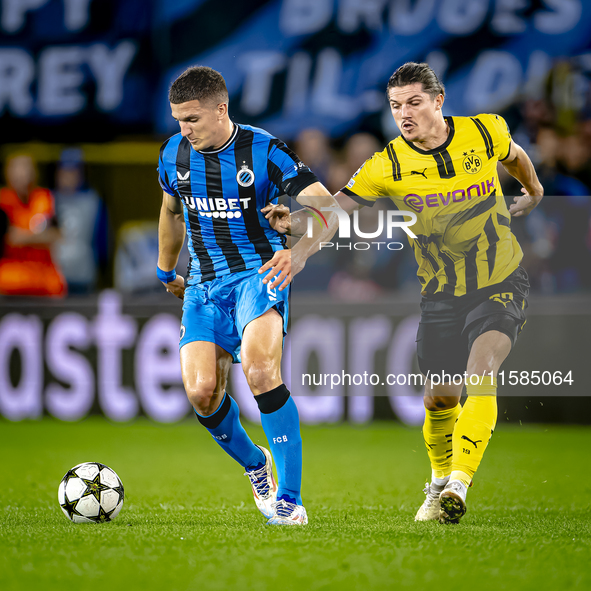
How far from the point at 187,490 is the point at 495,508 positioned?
Answer: 1908 mm

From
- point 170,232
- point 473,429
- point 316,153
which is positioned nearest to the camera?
point 473,429

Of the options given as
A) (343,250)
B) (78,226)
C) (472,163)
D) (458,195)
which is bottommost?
(343,250)

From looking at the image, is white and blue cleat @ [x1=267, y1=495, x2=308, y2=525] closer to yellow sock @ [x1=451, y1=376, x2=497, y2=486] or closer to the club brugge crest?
yellow sock @ [x1=451, y1=376, x2=497, y2=486]

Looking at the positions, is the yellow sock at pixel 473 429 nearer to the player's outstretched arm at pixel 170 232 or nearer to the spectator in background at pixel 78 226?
the player's outstretched arm at pixel 170 232

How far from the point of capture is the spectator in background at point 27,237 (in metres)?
8.47

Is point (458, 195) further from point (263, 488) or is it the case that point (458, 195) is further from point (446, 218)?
point (263, 488)

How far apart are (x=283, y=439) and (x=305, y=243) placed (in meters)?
0.98

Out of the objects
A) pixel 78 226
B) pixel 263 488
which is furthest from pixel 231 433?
pixel 78 226

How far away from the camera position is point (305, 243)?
14.1 ft

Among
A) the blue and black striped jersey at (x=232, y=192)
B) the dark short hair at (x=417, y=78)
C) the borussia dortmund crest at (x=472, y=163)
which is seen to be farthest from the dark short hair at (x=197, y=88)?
the borussia dortmund crest at (x=472, y=163)

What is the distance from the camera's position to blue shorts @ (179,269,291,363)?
433 centimetres

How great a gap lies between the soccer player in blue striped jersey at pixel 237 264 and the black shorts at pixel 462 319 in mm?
722

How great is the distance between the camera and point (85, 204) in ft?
29.9

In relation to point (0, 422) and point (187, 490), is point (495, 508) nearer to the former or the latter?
point (187, 490)
